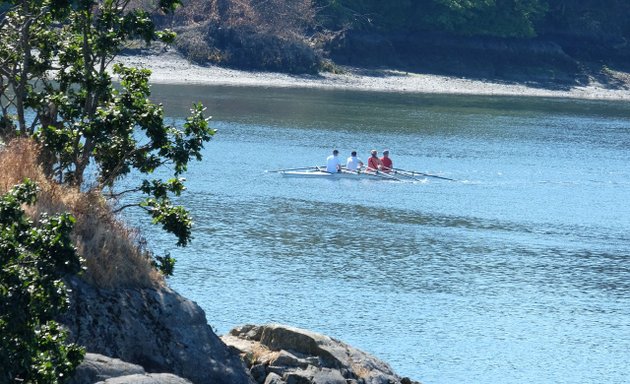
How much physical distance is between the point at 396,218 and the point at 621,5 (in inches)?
2938

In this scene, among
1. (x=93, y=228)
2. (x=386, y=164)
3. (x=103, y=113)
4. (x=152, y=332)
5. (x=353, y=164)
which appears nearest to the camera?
(x=152, y=332)

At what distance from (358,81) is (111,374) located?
81500mm

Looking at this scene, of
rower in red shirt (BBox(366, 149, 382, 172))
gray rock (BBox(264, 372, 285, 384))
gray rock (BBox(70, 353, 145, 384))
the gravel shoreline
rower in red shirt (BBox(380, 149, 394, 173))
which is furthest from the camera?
the gravel shoreline

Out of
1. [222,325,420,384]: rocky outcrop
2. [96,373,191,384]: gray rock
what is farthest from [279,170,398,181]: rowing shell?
[96,373,191,384]: gray rock

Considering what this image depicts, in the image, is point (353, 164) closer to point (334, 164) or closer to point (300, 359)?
point (334, 164)

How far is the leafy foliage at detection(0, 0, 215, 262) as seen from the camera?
18.8 m

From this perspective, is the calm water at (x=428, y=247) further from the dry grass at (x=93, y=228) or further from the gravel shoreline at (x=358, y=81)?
the gravel shoreline at (x=358, y=81)

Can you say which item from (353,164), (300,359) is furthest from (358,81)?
(300,359)

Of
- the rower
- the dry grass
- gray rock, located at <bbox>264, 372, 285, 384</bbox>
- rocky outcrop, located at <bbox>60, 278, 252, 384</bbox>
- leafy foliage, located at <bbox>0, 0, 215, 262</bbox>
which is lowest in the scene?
the rower

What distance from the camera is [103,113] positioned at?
18.7m

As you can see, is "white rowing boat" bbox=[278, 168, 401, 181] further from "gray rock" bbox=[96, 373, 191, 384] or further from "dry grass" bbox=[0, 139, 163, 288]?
"gray rock" bbox=[96, 373, 191, 384]

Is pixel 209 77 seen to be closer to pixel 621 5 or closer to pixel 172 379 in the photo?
pixel 621 5

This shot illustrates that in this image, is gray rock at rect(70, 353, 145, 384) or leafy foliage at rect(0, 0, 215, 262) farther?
leafy foliage at rect(0, 0, 215, 262)

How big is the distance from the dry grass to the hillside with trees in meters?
72.7
